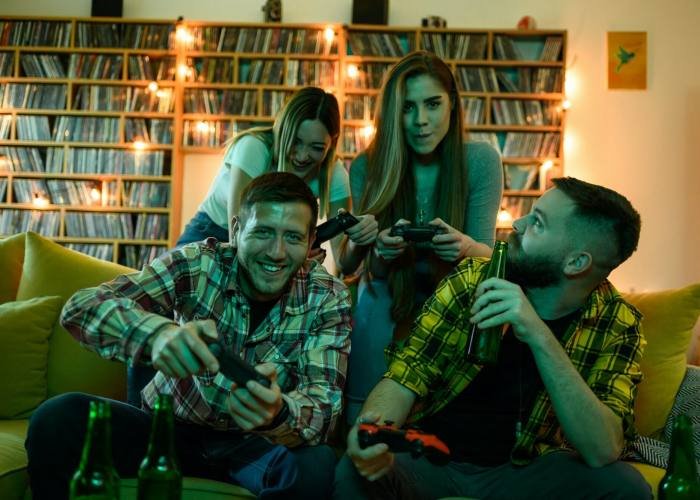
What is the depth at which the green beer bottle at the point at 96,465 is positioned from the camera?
3.40 ft

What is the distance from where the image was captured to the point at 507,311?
1.51 metres

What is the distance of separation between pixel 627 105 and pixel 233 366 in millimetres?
5079

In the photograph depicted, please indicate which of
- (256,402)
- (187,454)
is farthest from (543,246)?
(187,454)

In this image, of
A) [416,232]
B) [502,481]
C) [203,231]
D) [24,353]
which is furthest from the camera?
[203,231]

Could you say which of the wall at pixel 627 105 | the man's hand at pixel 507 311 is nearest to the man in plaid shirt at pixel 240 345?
the man's hand at pixel 507 311

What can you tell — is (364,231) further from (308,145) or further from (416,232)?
(308,145)

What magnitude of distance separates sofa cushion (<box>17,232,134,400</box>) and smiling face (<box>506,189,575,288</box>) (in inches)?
46.3

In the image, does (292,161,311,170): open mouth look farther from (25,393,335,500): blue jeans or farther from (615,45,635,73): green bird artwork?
(615,45,635,73): green bird artwork

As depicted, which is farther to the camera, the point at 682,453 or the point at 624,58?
the point at 624,58

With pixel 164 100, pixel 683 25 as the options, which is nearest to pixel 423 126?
pixel 164 100

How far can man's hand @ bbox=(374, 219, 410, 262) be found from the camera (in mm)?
1995

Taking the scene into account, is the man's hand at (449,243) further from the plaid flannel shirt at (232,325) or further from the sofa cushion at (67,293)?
the sofa cushion at (67,293)

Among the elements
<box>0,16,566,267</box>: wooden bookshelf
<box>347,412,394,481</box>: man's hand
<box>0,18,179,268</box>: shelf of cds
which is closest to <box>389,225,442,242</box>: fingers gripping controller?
<box>347,412,394,481</box>: man's hand

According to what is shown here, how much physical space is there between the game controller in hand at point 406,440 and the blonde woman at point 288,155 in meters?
1.06
